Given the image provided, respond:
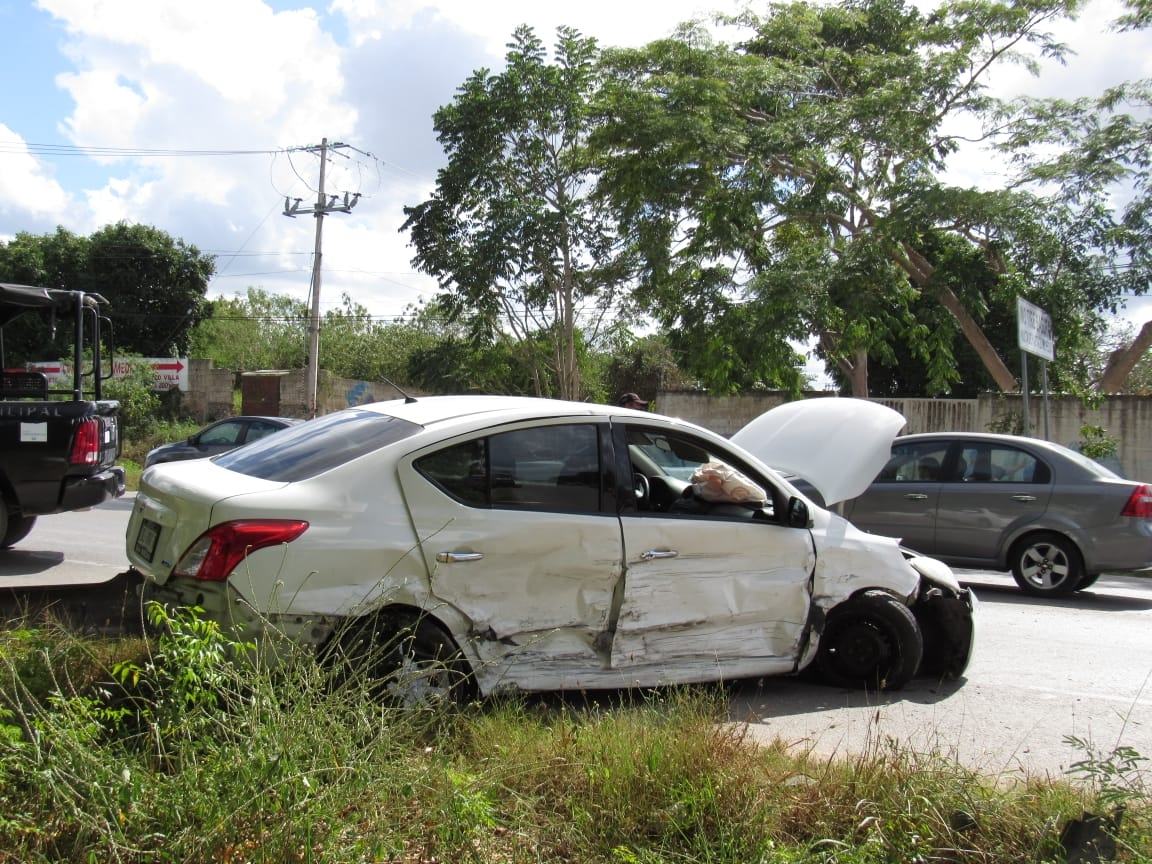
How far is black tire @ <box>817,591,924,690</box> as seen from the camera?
538 centimetres

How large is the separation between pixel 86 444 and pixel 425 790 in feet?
21.1

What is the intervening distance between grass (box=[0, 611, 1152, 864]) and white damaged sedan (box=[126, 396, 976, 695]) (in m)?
0.42

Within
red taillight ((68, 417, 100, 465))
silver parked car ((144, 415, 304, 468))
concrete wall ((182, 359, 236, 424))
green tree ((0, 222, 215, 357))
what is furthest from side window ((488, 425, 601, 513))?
green tree ((0, 222, 215, 357))

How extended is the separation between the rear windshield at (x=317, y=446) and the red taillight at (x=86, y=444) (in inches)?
155

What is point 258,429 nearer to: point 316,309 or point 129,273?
point 316,309

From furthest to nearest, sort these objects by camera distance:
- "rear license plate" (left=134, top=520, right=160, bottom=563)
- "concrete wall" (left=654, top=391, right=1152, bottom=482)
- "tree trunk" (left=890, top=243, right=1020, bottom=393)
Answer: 1. "tree trunk" (left=890, top=243, right=1020, bottom=393)
2. "concrete wall" (left=654, top=391, right=1152, bottom=482)
3. "rear license plate" (left=134, top=520, right=160, bottom=563)

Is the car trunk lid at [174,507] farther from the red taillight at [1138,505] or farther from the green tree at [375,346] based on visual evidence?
the green tree at [375,346]

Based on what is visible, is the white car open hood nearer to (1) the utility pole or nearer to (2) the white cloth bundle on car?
(2) the white cloth bundle on car

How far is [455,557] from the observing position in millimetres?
4281

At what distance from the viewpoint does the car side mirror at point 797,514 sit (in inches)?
202

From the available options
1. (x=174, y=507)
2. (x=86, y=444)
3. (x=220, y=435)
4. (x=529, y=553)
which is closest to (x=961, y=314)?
(x=220, y=435)

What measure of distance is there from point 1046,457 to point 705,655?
5982 millimetres

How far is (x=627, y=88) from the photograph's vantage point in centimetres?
1947

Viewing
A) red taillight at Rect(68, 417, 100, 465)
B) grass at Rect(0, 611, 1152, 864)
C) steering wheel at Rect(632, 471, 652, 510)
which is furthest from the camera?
red taillight at Rect(68, 417, 100, 465)
